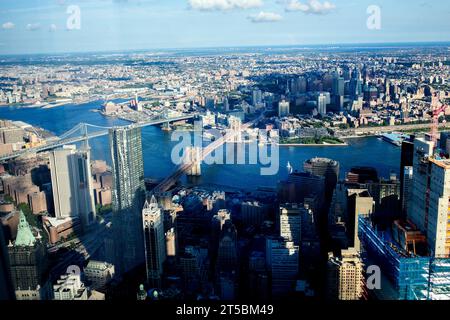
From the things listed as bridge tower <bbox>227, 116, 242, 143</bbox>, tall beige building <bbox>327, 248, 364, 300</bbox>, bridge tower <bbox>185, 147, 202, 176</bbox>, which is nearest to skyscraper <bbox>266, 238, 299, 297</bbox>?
tall beige building <bbox>327, 248, 364, 300</bbox>

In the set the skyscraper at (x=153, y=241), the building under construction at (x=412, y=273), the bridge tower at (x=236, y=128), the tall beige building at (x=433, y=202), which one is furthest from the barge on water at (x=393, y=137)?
the building under construction at (x=412, y=273)

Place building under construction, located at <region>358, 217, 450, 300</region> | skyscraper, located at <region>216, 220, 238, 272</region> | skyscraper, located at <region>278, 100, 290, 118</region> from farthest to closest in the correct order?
skyscraper, located at <region>278, 100, 290, 118</region> < skyscraper, located at <region>216, 220, 238, 272</region> < building under construction, located at <region>358, 217, 450, 300</region>

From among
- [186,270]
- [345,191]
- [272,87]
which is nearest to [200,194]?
[345,191]

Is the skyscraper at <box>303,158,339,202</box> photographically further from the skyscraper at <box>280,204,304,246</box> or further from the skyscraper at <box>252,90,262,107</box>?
the skyscraper at <box>252,90,262,107</box>

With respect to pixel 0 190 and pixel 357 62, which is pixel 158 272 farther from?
pixel 357 62

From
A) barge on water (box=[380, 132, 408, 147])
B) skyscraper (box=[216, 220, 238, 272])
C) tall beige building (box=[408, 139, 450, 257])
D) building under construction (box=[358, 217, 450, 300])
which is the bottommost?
skyscraper (box=[216, 220, 238, 272])

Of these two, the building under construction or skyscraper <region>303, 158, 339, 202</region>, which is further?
skyscraper <region>303, 158, 339, 202</region>

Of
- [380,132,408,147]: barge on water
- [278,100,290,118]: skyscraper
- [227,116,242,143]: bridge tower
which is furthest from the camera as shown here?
[278,100,290,118]: skyscraper
